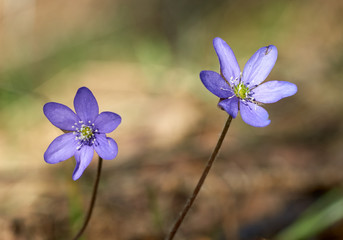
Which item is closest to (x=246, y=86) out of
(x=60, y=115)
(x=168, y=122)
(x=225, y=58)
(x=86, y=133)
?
(x=225, y=58)

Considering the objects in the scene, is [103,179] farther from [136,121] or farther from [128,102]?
[128,102]

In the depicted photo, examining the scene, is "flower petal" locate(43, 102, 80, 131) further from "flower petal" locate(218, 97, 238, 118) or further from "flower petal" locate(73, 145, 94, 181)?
"flower petal" locate(218, 97, 238, 118)

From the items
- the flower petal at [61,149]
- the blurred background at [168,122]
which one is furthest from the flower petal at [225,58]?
the blurred background at [168,122]

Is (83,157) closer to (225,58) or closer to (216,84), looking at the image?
(216,84)

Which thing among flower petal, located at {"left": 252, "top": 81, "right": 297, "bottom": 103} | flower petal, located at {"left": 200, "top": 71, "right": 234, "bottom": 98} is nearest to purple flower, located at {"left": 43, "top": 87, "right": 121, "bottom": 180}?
flower petal, located at {"left": 200, "top": 71, "right": 234, "bottom": 98}

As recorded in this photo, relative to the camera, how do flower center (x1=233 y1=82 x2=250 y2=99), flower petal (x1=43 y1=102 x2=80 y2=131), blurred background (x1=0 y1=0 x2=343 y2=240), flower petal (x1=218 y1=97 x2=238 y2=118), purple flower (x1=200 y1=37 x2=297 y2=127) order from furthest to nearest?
blurred background (x1=0 y1=0 x2=343 y2=240) < flower center (x1=233 y1=82 x2=250 y2=99) < flower petal (x1=43 y1=102 x2=80 y2=131) < purple flower (x1=200 y1=37 x2=297 y2=127) < flower petal (x1=218 y1=97 x2=238 y2=118)

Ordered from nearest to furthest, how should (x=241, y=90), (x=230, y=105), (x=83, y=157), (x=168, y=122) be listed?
1. (x=230, y=105)
2. (x=83, y=157)
3. (x=241, y=90)
4. (x=168, y=122)

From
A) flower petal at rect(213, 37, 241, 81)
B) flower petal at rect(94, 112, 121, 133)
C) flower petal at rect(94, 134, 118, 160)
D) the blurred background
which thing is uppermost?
the blurred background

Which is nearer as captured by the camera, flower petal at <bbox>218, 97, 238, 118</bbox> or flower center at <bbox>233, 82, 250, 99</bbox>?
flower petal at <bbox>218, 97, 238, 118</bbox>
